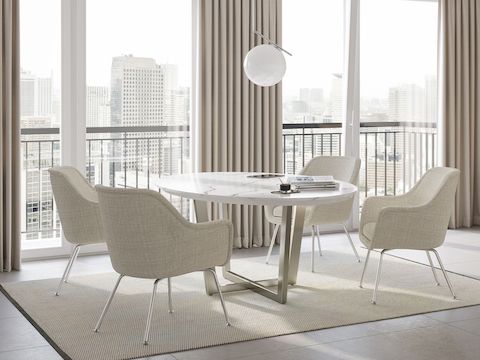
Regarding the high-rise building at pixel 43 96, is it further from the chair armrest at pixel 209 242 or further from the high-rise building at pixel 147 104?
the chair armrest at pixel 209 242

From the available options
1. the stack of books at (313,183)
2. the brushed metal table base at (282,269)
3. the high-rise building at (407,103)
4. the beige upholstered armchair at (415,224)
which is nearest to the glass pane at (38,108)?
the brushed metal table base at (282,269)

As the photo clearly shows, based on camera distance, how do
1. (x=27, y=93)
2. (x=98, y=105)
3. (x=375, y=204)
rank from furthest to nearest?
(x=98, y=105), (x=27, y=93), (x=375, y=204)

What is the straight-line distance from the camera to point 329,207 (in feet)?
17.6

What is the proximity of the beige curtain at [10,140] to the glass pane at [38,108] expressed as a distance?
30cm

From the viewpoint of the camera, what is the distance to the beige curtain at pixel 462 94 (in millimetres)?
7086

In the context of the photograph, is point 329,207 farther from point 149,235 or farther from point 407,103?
point 407,103

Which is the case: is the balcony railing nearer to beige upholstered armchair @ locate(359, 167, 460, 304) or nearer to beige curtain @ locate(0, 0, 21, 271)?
beige curtain @ locate(0, 0, 21, 271)

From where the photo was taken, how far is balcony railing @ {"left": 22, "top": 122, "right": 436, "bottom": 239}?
5.89 metres

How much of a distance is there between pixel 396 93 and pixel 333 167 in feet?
5.90

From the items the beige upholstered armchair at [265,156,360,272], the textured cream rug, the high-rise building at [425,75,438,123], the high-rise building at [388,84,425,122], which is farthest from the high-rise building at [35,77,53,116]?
the high-rise building at [425,75,438,123]

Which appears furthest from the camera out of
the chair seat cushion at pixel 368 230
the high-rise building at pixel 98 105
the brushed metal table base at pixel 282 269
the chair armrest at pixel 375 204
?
the high-rise building at pixel 98 105

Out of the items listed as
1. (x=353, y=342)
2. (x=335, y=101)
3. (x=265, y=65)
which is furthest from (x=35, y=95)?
(x=353, y=342)

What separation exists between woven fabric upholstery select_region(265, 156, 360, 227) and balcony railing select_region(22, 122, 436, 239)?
43.6 inches

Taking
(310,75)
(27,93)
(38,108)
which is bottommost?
(38,108)
